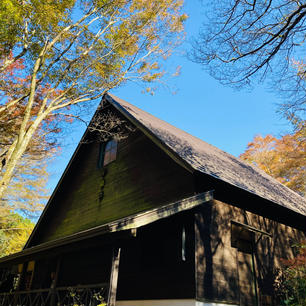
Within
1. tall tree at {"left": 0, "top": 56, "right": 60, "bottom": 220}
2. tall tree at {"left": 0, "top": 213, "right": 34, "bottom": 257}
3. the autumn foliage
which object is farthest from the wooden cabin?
tall tree at {"left": 0, "top": 213, "right": 34, "bottom": 257}

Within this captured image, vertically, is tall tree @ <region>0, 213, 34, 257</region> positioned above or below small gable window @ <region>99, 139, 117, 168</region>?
below

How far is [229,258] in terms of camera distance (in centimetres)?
736

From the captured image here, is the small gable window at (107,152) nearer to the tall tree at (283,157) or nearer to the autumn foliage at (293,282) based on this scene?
the autumn foliage at (293,282)

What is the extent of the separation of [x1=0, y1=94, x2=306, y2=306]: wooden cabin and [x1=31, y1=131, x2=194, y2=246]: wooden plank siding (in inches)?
1.5

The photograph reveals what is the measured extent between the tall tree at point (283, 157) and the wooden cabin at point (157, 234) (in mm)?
11767

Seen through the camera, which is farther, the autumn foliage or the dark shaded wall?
the autumn foliage

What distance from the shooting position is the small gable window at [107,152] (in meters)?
10.9

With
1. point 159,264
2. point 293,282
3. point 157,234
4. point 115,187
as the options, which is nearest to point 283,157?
point 293,282

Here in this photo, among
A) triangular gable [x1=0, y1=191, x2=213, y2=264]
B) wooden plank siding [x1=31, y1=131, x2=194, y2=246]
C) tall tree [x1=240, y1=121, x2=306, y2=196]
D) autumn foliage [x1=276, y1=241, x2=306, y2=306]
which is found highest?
tall tree [x1=240, y1=121, x2=306, y2=196]

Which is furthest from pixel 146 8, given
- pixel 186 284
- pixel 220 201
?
pixel 186 284

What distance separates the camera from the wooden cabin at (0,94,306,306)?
Result: 6352 millimetres

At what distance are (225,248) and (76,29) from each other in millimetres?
8407

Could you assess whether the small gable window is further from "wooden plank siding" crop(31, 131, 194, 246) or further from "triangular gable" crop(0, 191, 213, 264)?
"triangular gable" crop(0, 191, 213, 264)

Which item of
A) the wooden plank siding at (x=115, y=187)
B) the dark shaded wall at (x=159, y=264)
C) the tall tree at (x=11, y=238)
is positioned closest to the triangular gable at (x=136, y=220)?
the dark shaded wall at (x=159, y=264)
